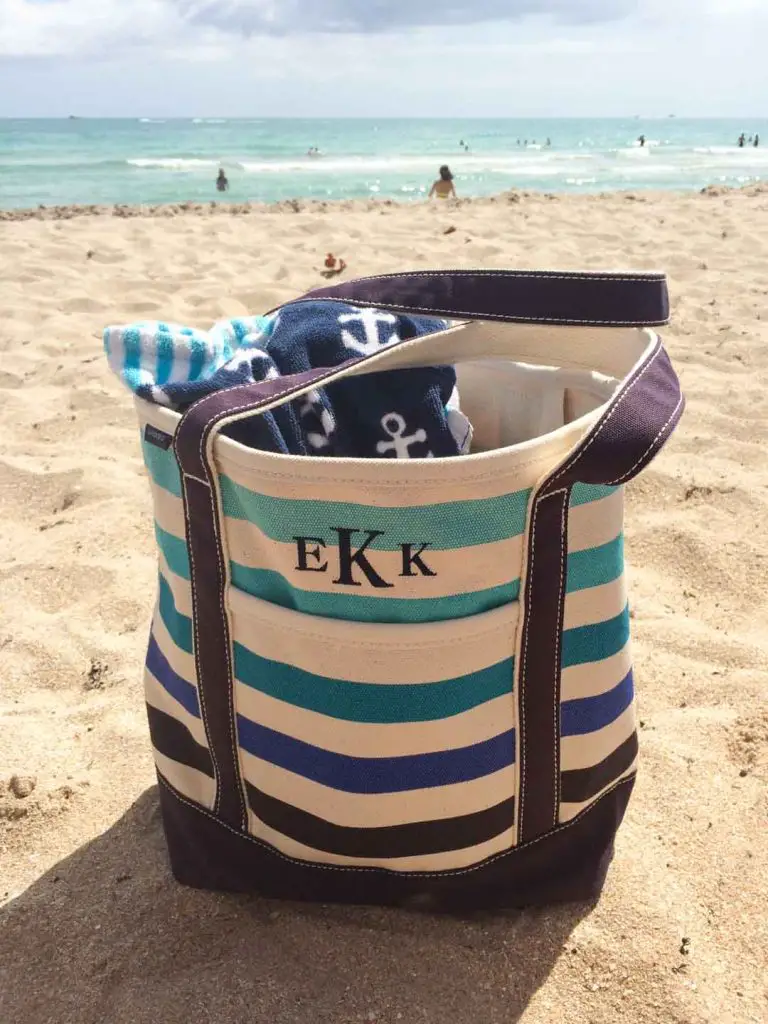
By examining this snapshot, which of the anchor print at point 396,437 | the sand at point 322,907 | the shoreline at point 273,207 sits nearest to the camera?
the sand at point 322,907

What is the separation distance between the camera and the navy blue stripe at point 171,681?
3.50ft

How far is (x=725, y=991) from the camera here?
1021 mm

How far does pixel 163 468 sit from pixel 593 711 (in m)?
0.59

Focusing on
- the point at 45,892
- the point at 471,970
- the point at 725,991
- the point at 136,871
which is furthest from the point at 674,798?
the point at 45,892

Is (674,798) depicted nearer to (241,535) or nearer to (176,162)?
(241,535)

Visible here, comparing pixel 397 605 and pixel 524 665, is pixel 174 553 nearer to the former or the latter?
pixel 397 605

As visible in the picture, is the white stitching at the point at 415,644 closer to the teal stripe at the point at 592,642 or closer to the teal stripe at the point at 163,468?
the teal stripe at the point at 592,642

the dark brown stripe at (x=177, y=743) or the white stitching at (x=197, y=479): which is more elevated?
the white stitching at (x=197, y=479)

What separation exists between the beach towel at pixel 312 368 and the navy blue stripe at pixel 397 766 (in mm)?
370

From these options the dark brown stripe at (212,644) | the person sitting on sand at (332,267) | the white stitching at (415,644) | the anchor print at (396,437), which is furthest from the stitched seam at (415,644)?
the person sitting on sand at (332,267)

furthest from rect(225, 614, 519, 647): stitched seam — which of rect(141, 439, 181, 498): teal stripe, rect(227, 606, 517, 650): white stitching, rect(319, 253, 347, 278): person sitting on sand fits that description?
rect(319, 253, 347, 278): person sitting on sand

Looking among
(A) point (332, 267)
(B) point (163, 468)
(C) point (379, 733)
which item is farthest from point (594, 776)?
(A) point (332, 267)

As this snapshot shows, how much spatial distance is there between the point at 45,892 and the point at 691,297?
3916mm

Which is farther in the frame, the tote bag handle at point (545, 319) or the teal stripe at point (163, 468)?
the teal stripe at point (163, 468)
